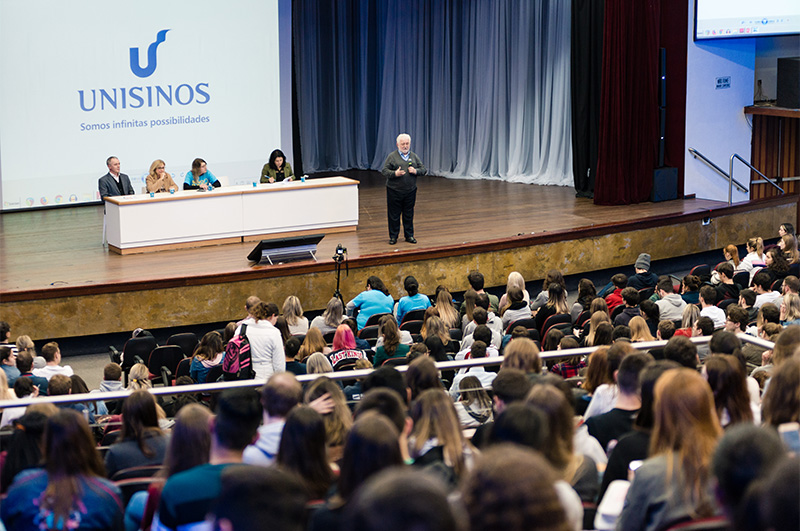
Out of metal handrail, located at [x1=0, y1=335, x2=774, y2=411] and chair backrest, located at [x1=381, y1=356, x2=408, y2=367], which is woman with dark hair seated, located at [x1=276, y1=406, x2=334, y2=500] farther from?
chair backrest, located at [x1=381, y1=356, x2=408, y2=367]

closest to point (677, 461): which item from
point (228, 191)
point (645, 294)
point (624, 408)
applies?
point (624, 408)

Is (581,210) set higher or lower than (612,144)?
lower

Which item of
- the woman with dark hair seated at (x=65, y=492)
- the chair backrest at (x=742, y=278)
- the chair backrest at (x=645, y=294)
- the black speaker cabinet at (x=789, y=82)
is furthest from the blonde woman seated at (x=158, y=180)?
the black speaker cabinet at (x=789, y=82)

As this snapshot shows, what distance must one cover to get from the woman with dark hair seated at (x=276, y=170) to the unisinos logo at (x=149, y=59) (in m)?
2.63

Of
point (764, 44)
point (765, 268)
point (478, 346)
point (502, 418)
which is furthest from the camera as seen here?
point (764, 44)

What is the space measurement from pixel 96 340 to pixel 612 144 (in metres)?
7.02

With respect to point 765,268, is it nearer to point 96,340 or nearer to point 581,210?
point 581,210

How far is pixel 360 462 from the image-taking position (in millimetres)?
2217

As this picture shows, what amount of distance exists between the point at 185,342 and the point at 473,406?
10.9 ft

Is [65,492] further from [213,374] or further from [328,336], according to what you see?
[328,336]

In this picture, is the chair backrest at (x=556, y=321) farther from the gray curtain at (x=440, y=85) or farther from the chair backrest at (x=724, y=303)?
the gray curtain at (x=440, y=85)

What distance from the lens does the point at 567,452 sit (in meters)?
2.76

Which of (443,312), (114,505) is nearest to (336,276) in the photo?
(443,312)

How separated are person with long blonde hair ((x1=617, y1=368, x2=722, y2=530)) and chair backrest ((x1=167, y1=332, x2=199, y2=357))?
17.2 ft
